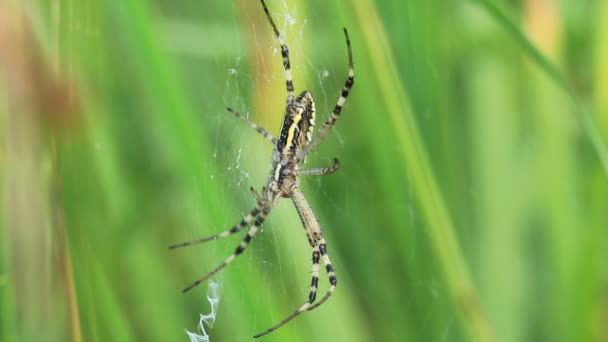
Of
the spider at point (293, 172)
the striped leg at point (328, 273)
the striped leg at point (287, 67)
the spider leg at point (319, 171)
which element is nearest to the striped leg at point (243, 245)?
the spider at point (293, 172)

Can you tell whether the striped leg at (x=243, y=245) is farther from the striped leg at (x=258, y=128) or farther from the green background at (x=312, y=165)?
the striped leg at (x=258, y=128)

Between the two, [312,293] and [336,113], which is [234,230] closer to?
[312,293]

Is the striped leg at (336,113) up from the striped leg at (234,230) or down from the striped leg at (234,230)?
up

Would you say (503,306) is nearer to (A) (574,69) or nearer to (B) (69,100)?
(A) (574,69)

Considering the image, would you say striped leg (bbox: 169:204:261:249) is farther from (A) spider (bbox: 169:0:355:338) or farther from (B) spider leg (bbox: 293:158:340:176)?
(B) spider leg (bbox: 293:158:340:176)

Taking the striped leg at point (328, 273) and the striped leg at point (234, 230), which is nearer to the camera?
the striped leg at point (234, 230)

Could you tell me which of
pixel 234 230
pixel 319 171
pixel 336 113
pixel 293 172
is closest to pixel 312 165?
pixel 293 172
